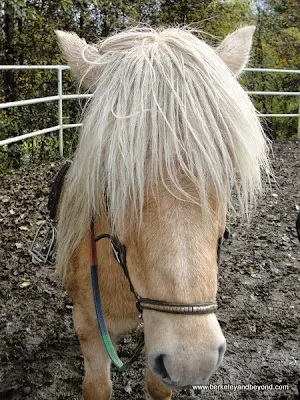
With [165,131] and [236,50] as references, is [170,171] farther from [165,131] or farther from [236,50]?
[236,50]

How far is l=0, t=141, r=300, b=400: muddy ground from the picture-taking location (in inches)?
107

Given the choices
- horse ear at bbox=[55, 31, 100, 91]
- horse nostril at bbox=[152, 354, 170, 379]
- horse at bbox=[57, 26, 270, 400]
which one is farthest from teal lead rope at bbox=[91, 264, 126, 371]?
horse ear at bbox=[55, 31, 100, 91]

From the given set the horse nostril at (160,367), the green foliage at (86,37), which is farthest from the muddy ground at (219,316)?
the green foliage at (86,37)

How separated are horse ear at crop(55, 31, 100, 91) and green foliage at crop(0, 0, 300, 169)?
3770 millimetres

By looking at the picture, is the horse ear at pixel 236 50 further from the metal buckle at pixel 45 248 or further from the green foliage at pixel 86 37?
the green foliage at pixel 86 37

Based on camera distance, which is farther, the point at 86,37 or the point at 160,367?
the point at 86,37

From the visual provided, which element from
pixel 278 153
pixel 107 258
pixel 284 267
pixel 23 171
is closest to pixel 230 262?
pixel 284 267

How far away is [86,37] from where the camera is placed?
30.1ft

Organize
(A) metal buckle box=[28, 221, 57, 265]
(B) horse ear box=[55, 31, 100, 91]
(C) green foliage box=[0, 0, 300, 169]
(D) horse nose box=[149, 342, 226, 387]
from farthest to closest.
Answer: (C) green foliage box=[0, 0, 300, 169] < (A) metal buckle box=[28, 221, 57, 265] < (B) horse ear box=[55, 31, 100, 91] < (D) horse nose box=[149, 342, 226, 387]

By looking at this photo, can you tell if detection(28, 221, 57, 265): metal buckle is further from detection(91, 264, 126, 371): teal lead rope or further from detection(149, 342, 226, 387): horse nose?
detection(149, 342, 226, 387): horse nose

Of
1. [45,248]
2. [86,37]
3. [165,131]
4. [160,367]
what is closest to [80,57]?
[165,131]

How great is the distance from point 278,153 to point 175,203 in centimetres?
779

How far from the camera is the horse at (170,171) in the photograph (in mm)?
1224

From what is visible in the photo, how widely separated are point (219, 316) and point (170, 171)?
241cm
